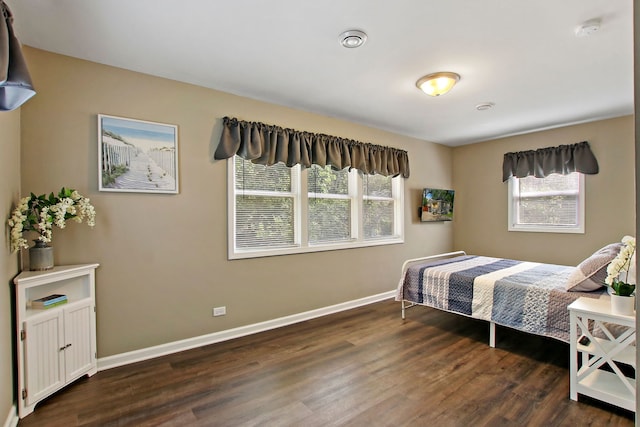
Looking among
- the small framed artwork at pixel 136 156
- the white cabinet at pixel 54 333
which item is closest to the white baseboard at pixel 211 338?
the white cabinet at pixel 54 333

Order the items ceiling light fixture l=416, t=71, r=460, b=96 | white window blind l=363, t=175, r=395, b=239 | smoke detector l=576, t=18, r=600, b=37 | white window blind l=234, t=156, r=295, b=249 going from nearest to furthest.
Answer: smoke detector l=576, t=18, r=600, b=37
ceiling light fixture l=416, t=71, r=460, b=96
white window blind l=234, t=156, r=295, b=249
white window blind l=363, t=175, r=395, b=239

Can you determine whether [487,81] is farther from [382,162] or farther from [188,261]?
[188,261]

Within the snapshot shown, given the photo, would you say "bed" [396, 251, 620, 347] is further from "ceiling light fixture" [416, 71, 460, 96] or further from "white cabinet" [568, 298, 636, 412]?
"ceiling light fixture" [416, 71, 460, 96]

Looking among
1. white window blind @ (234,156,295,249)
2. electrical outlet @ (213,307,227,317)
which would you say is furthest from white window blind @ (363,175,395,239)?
electrical outlet @ (213,307,227,317)

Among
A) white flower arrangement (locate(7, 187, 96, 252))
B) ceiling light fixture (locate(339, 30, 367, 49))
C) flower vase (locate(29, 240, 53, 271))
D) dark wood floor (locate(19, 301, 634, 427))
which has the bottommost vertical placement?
dark wood floor (locate(19, 301, 634, 427))

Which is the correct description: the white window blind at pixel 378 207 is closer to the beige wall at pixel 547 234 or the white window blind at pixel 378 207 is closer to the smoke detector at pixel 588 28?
the beige wall at pixel 547 234

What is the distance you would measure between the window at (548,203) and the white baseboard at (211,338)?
9.80ft

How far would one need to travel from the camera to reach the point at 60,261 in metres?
2.37

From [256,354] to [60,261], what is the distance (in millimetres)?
1757

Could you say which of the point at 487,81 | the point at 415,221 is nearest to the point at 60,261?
the point at 487,81

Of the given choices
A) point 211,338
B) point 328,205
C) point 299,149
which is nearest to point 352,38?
point 299,149

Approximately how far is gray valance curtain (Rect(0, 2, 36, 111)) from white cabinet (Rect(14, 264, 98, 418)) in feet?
3.83

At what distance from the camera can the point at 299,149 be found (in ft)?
11.6

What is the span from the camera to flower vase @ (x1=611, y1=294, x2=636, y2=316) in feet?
6.34
